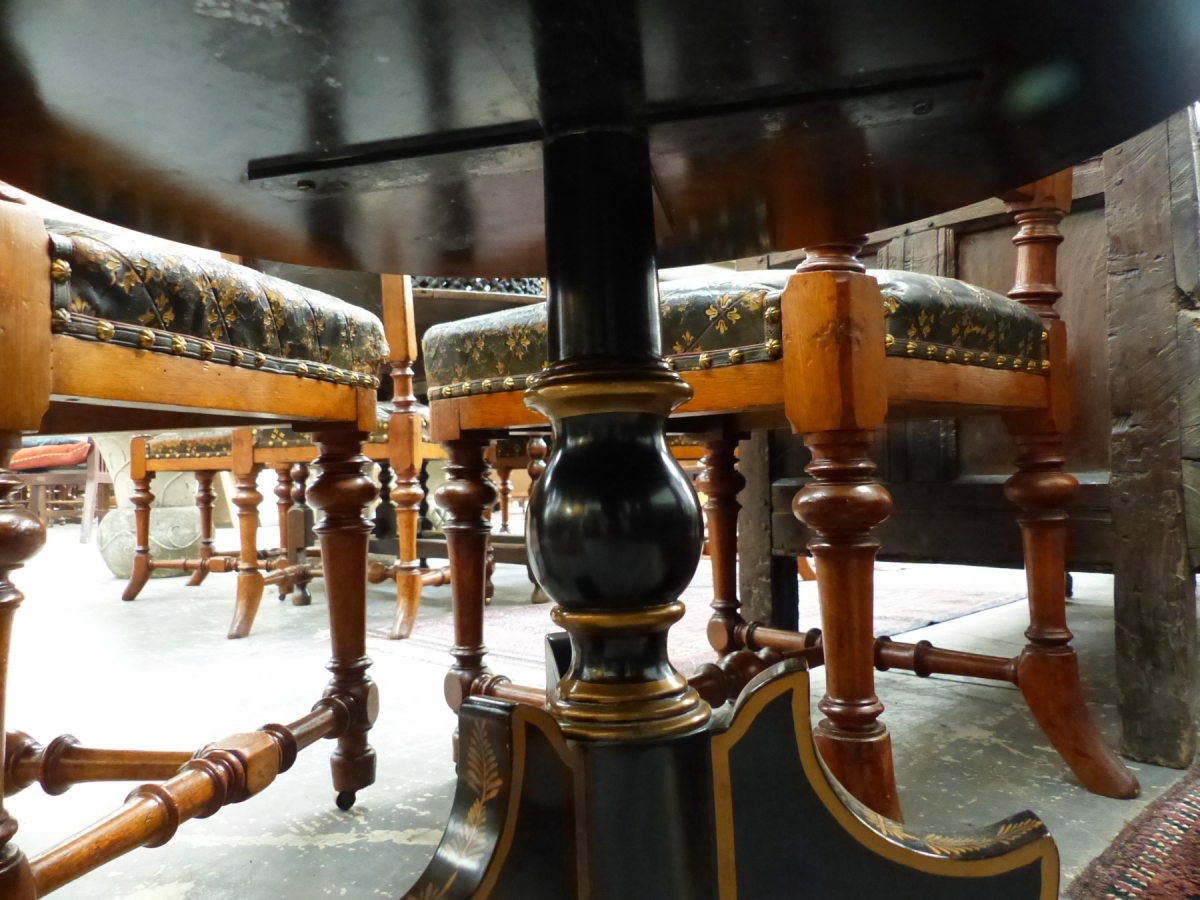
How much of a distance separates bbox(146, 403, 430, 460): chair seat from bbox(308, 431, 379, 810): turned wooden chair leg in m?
1.24

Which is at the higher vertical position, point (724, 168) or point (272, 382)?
point (724, 168)

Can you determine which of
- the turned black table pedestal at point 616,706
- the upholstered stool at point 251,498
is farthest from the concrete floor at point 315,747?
the turned black table pedestal at point 616,706

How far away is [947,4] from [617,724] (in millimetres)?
456

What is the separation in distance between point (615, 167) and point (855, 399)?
0.39 meters

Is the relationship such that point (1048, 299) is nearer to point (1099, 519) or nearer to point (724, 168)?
point (1099, 519)

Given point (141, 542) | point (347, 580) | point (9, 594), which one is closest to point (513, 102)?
point (9, 594)

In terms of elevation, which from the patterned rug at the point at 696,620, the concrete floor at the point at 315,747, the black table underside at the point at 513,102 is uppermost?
the black table underside at the point at 513,102

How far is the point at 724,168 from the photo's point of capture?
2.17ft

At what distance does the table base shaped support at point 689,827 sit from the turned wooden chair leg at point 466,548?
588mm

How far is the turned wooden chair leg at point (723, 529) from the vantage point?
5.20ft

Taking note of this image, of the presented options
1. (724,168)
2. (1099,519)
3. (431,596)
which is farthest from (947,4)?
(431,596)

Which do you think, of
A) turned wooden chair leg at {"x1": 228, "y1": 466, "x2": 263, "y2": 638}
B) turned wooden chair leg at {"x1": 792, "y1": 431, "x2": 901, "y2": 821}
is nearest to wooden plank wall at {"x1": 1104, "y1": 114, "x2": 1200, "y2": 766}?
turned wooden chair leg at {"x1": 792, "y1": 431, "x2": 901, "y2": 821}

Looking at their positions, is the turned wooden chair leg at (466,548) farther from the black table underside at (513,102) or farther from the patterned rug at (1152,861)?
the patterned rug at (1152,861)

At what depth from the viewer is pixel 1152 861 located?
0.87 m
